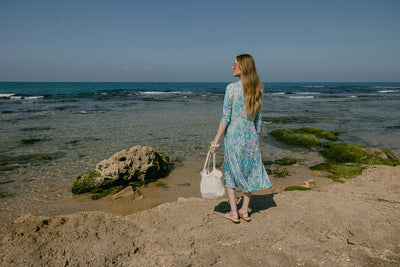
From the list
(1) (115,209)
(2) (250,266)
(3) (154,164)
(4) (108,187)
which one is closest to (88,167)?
(4) (108,187)

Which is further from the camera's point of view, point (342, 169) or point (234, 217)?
point (342, 169)

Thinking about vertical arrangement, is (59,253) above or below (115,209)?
above

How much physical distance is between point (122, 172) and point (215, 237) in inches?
152

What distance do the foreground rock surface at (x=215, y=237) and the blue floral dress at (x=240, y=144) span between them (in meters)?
0.75

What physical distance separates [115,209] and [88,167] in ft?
9.59

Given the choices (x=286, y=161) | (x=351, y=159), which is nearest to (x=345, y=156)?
(x=351, y=159)

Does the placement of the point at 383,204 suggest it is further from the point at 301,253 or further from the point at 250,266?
the point at 250,266

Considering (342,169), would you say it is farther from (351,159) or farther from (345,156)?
(345,156)

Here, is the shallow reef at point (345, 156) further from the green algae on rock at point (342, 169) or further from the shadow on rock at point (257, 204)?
the shadow on rock at point (257, 204)

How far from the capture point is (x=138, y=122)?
15578mm

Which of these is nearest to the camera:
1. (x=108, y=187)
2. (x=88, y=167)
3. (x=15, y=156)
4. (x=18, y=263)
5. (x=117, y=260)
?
(x=18, y=263)

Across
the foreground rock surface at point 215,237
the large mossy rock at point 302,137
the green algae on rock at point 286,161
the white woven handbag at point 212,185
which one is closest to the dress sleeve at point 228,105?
the white woven handbag at point 212,185

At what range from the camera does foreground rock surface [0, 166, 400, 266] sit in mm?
3225

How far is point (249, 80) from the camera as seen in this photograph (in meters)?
3.65
